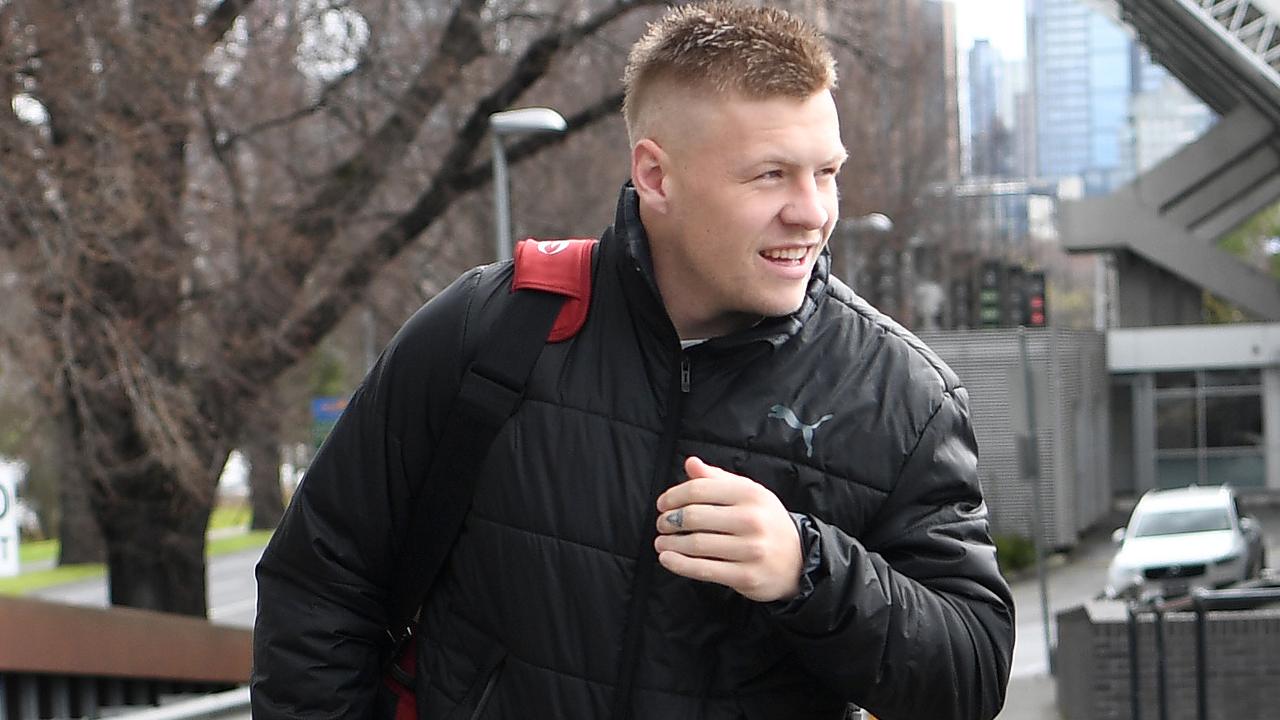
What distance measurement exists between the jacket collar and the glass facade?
49000mm

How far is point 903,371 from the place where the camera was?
2.24 metres

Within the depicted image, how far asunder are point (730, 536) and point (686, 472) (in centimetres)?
15

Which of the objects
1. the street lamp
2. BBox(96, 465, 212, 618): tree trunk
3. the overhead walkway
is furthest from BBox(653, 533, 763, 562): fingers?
the overhead walkway

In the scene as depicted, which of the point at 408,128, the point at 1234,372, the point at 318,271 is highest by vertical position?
the point at 408,128

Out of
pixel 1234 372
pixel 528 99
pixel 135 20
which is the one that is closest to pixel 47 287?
pixel 135 20

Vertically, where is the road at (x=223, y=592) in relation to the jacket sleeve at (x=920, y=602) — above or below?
below

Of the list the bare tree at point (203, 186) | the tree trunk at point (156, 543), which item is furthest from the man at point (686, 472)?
the tree trunk at point (156, 543)

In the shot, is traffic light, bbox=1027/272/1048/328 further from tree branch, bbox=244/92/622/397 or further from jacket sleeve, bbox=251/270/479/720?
jacket sleeve, bbox=251/270/479/720

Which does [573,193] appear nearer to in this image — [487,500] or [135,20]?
[135,20]

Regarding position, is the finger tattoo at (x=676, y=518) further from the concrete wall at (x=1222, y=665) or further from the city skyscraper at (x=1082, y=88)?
the city skyscraper at (x=1082, y=88)

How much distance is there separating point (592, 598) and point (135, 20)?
40.4 feet

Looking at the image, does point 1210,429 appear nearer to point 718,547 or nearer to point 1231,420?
point 1231,420

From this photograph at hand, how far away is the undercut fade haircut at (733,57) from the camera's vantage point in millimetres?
2168

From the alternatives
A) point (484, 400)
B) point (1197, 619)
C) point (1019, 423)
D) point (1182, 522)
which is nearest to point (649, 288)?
point (484, 400)
